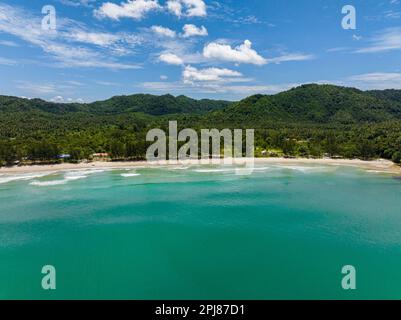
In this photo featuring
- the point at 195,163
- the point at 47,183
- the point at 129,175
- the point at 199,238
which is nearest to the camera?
the point at 199,238

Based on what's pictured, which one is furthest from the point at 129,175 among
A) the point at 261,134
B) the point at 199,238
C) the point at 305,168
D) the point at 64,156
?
the point at 261,134

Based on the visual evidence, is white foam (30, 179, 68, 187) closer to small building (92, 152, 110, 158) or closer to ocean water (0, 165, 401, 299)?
ocean water (0, 165, 401, 299)

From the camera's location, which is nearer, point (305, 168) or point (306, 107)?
point (305, 168)

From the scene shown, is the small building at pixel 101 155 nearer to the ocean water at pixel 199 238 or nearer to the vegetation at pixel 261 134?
the vegetation at pixel 261 134

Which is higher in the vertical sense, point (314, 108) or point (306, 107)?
point (306, 107)

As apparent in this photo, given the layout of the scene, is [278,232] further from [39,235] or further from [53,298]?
[39,235]

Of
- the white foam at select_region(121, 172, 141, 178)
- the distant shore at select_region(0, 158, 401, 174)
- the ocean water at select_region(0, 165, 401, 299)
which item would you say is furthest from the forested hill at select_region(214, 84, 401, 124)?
the ocean water at select_region(0, 165, 401, 299)

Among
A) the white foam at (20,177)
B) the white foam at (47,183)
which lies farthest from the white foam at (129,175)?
the white foam at (20,177)

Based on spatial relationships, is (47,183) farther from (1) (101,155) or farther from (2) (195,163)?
(2) (195,163)
